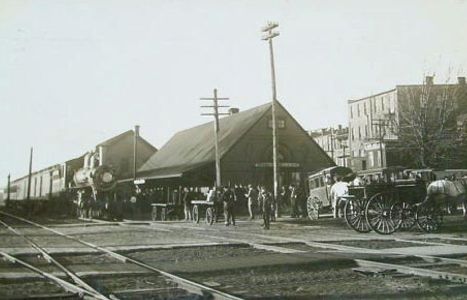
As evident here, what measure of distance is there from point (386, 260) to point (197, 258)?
3.80m

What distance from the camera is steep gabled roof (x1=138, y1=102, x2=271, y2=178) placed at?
121ft

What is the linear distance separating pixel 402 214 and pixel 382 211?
25.1 inches

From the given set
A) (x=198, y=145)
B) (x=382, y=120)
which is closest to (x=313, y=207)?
(x=198, y=145)

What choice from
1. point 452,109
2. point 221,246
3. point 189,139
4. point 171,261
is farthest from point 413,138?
point 171,261

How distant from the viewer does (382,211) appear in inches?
654

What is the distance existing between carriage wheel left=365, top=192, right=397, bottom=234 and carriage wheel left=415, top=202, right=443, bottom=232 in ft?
3.17

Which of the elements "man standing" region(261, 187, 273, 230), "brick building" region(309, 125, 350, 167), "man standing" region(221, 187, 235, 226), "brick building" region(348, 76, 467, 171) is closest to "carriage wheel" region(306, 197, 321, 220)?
"man standing" region(261, 187, 273, 230)

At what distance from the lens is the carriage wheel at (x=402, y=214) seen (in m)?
16.7

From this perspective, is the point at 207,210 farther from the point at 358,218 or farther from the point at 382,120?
the point at 382,120

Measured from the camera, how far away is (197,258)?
11.5 meters

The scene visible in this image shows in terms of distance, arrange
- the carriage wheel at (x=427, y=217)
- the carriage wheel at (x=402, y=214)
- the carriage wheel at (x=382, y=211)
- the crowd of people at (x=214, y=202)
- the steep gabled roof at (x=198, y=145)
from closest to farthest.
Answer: the carriage wheel at (x=382, y=211) < the carriage wheel at (x=402, y=214) < the carriage wheel at (x=427, y=217) < the crowd of people at (x=214, y=202) < the steep gabled roof at (x=198, y=145)

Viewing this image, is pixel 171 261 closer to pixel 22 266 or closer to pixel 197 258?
pixel 197 258

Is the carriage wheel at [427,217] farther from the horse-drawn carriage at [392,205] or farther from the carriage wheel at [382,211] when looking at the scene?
the carriage wheel at [382,211]

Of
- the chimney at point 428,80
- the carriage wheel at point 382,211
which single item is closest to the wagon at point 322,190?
the carriage wheel at point 382,211
